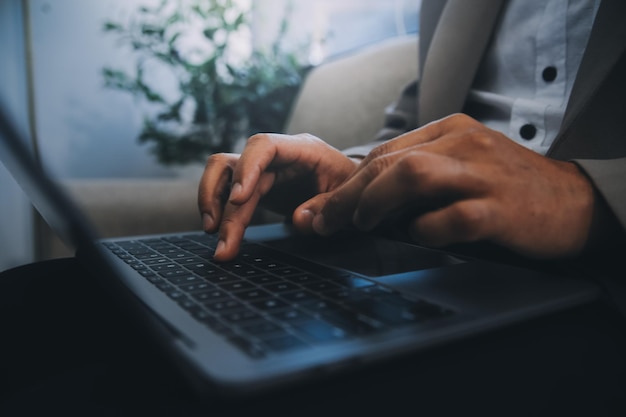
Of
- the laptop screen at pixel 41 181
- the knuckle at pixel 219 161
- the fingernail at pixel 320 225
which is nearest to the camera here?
the laptop screen at pixel 41 181

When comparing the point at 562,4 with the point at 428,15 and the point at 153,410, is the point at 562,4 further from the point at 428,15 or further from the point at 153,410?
the point at 153,410

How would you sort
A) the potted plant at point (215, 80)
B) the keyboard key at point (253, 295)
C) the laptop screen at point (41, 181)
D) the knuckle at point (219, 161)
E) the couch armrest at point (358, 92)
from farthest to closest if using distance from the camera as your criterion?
the potted plant at point (215, 80), the couch armrest at point (358, 92), the knuckle at point (219, 161), the keyboard key at point (253, 295), the laptop screen at point (41, 181)

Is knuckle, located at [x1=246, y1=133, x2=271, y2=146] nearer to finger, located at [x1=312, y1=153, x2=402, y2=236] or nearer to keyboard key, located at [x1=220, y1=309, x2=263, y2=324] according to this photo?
finger, located at [x1=312, y1=153, x2=402, y2=236]

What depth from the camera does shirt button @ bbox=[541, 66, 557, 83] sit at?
64cm

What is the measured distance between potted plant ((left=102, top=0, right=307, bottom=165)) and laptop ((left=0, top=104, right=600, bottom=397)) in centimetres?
108

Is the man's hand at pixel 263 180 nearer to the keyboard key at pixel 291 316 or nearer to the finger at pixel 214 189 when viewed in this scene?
the finger at pixel 214 189

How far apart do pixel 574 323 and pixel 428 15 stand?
2.38ft

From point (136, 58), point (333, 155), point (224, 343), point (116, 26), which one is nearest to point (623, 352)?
point (224, 343)

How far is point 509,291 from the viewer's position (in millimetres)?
306

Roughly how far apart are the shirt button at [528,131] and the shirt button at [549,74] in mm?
72

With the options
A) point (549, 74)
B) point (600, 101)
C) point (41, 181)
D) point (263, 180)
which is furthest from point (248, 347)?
point (549, 74)

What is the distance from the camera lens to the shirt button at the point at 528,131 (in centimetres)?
64

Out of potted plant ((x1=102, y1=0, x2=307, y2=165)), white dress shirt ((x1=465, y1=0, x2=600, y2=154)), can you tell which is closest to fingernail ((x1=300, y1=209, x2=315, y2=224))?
white dress shirt ((x1=465, y1=0, x2=600, y2=154))

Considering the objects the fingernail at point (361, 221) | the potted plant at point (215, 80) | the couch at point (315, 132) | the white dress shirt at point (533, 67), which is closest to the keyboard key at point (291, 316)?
the fingernail at point (361, 221)
